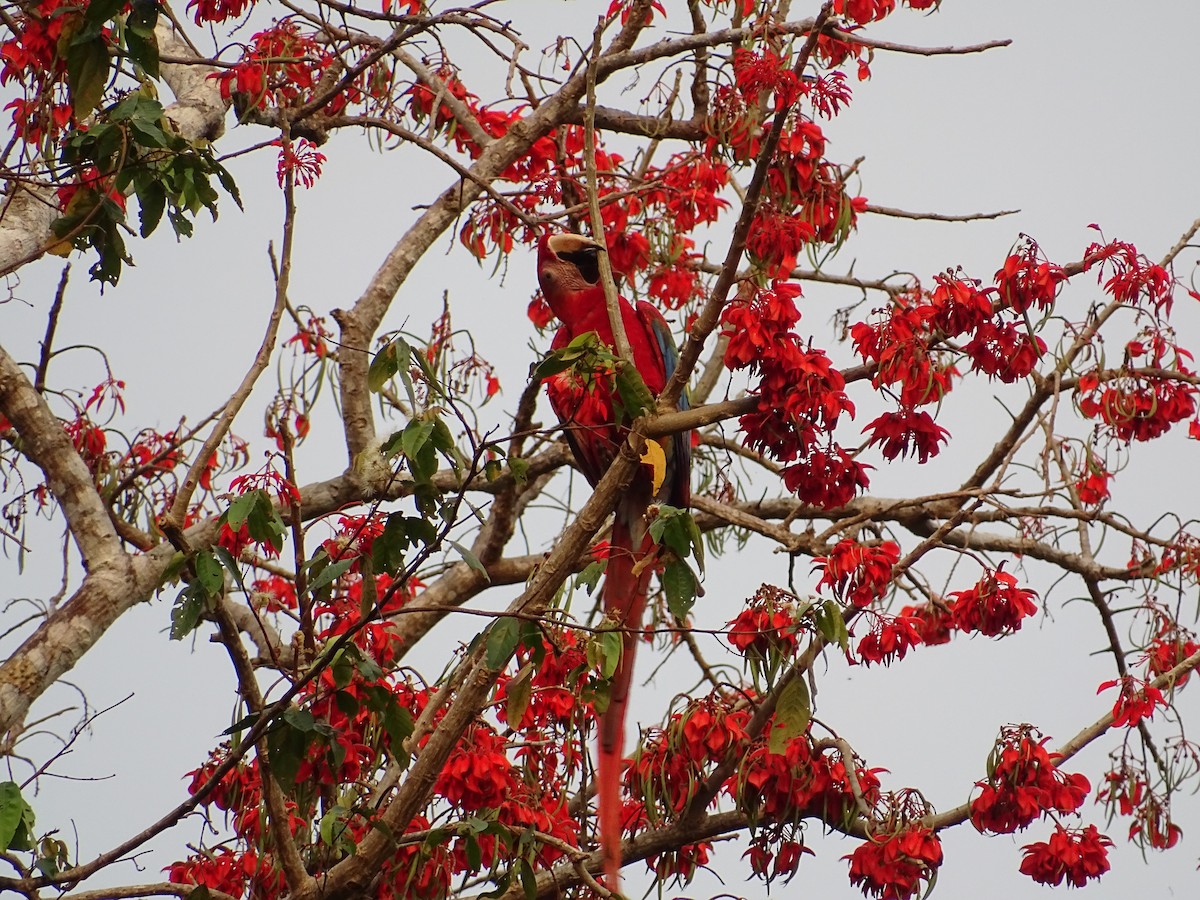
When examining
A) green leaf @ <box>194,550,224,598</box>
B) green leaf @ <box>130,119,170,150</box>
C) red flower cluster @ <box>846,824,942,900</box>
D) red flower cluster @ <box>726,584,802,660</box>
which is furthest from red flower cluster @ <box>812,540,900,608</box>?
green leaf @ <box>130,119,170,150</box>

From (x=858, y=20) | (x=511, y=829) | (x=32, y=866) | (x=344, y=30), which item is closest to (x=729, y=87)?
(x=858, y=20)

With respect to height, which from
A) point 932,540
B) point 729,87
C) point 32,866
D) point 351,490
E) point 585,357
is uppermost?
point 729,87

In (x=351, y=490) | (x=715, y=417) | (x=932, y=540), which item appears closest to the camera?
(x=715, y=417)

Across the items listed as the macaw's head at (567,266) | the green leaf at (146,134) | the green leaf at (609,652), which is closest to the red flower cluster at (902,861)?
the green leaf at (609,652)

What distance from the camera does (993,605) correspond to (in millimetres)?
2736

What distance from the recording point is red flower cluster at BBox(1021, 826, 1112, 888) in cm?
259

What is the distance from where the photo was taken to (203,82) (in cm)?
339

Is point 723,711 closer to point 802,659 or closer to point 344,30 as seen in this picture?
point 802,659

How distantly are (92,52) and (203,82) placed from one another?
59.3 inches

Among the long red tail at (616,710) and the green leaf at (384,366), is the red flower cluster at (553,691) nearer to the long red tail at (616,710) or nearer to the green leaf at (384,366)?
the long red tail at (616,710)

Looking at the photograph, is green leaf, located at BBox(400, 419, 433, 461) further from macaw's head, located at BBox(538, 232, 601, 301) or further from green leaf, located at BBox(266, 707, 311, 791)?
macaw's head, located at BBox(538, 232, 601, 301)

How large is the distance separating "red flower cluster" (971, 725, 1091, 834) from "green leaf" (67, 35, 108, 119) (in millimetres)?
1914

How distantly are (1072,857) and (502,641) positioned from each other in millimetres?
1360

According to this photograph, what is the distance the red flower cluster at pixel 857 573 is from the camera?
2.60 meters
